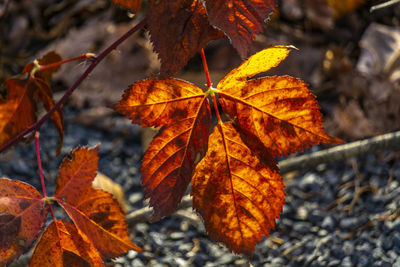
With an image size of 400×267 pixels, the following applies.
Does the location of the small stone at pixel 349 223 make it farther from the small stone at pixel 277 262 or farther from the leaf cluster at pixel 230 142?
the leaf cluster at pixel 230 142

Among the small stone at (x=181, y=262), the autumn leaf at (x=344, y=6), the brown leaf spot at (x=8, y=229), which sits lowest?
the small stone at (x=181, y=262)

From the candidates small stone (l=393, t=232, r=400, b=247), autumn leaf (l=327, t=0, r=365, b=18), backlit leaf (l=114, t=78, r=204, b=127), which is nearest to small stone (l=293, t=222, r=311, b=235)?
small stone (l=393, t=232, r=400, b=247)

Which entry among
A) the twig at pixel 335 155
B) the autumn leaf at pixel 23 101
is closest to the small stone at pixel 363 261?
the twig at pixel 335 155

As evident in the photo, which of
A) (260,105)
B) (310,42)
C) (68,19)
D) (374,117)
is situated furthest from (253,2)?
(68,19)

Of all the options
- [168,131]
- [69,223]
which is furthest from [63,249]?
[168,131]

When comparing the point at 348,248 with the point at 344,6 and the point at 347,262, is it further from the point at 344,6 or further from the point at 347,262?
the point at 344,6

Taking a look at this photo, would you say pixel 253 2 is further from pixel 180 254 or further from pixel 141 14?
pixel 141 14

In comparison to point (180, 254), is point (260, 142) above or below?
above
